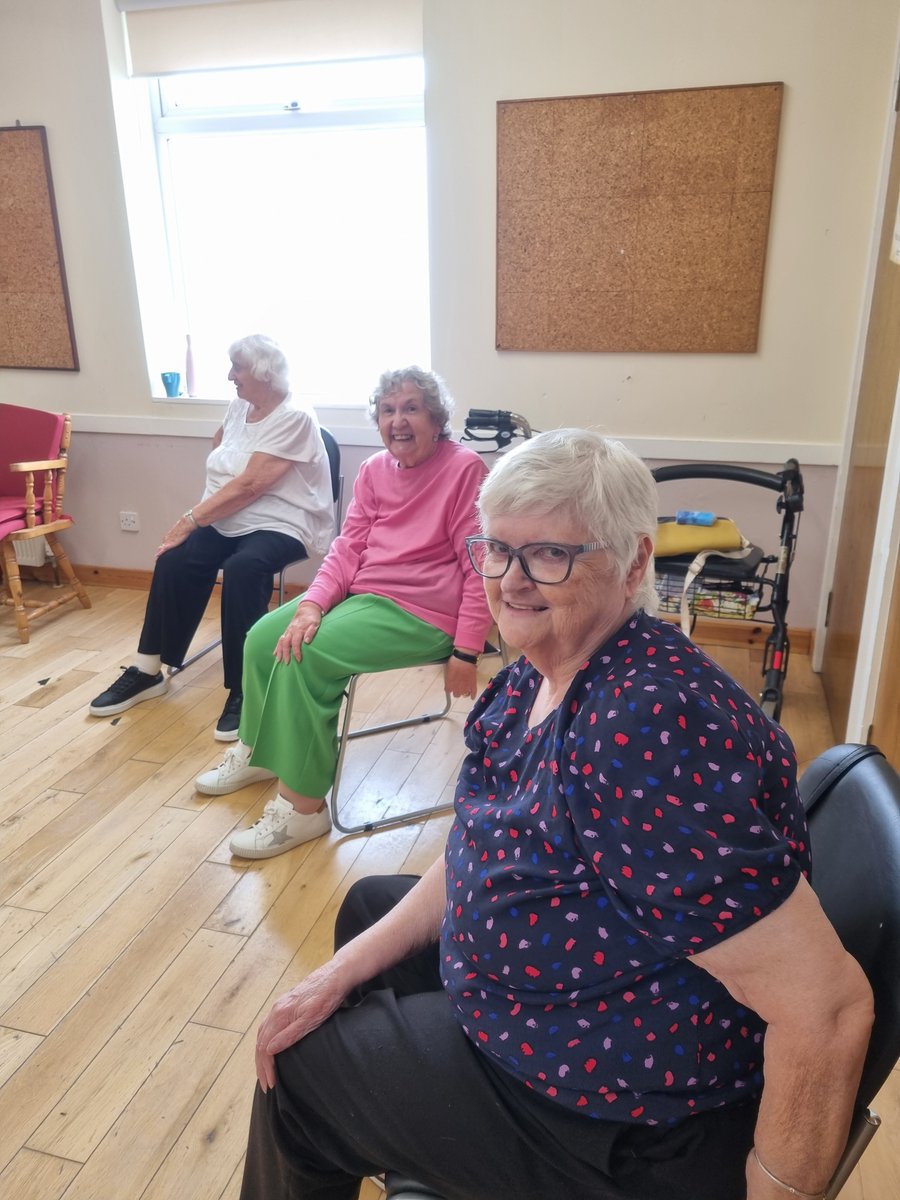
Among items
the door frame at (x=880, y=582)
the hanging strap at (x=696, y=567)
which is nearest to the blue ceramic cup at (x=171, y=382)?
the hanging strap at (x=696, y=567)

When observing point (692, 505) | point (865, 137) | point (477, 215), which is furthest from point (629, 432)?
point (865, 137)

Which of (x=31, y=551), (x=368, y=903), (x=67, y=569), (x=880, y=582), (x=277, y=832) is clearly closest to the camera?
(x=368, y=903)

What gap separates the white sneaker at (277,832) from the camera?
205 centimetres

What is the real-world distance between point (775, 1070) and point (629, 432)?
2680mm

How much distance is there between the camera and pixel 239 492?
2.78 meters

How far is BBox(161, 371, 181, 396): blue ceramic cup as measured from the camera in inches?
144

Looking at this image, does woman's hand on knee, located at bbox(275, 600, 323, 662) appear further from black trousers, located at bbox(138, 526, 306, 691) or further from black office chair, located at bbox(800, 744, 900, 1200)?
black office chair, located at bbox(800, 744, 900, 1200)

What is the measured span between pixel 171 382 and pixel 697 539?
2.42 metres

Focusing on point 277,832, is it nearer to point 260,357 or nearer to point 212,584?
point 212,584

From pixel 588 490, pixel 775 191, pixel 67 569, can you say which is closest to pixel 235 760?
pixel 588 490

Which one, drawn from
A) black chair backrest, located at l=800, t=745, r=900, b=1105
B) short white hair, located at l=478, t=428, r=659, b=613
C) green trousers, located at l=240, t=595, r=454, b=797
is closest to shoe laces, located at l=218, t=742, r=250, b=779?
green trousers, located at l=240, t=595, r=454, b=797

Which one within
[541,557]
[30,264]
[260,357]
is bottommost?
[541,557]

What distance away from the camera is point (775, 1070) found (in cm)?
71

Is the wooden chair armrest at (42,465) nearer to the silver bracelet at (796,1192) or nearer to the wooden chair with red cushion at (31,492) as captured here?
the wooden chair with red cushion at (31,492)
